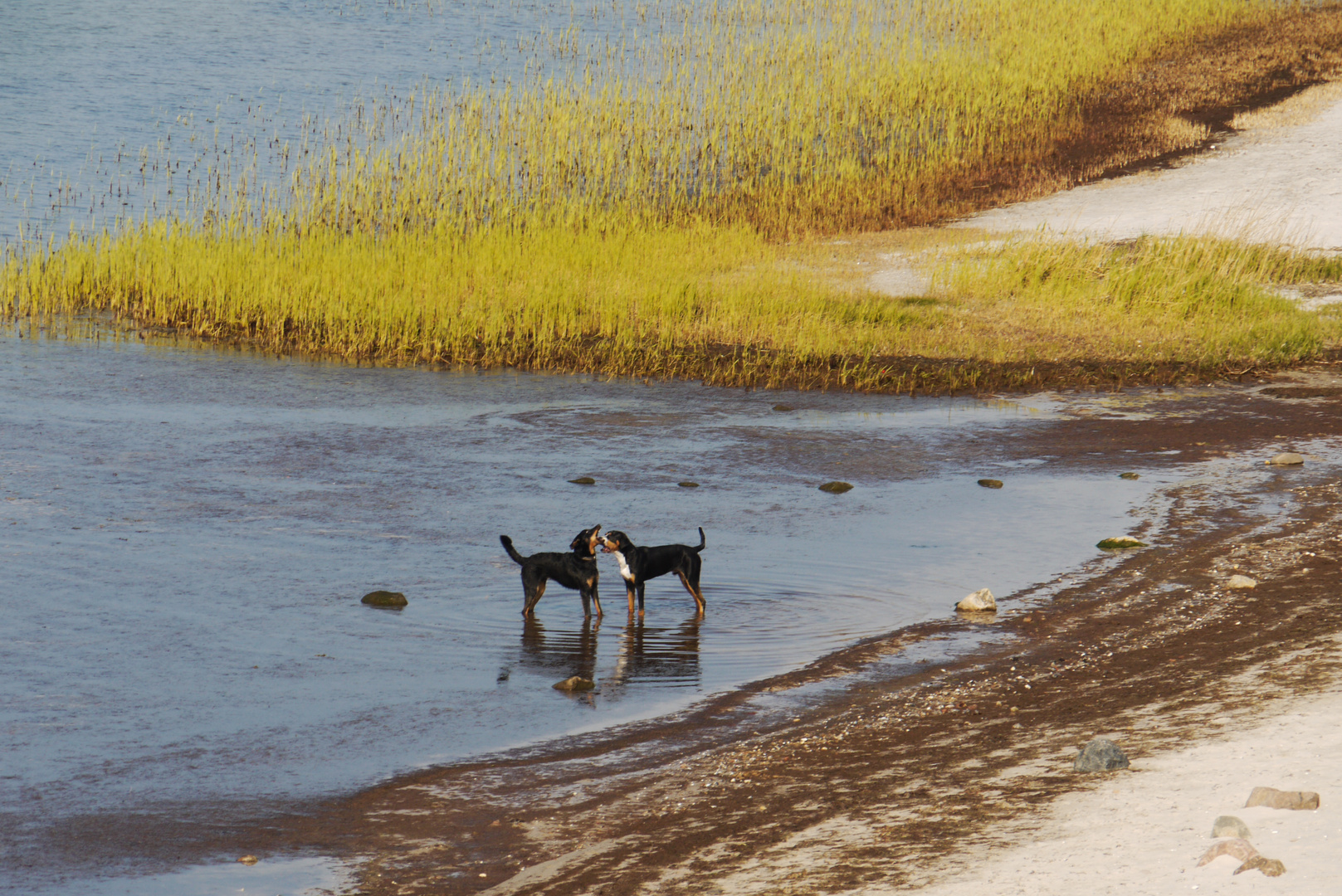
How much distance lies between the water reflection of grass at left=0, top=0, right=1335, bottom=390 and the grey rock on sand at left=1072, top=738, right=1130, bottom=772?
403 inches

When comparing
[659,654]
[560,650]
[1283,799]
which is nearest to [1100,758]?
[1283,799]

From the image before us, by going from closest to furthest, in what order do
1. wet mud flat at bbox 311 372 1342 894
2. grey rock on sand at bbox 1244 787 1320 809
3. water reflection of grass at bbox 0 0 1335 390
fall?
grey rock on sand at bbox 1244 787 1320 809
wet mud flat at bbox 311 372 1342 894
water reflection of grass at bbox 0 0 1335 390

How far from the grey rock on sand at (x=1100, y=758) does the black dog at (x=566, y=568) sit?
9.94ft

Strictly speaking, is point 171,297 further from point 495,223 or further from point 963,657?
point 963,657

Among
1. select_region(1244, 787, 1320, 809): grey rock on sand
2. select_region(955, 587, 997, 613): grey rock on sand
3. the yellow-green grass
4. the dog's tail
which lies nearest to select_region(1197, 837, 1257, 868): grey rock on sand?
select_region(1244, 787, 1320, 809): grey rock on sand

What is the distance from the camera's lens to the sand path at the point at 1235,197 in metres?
21.4

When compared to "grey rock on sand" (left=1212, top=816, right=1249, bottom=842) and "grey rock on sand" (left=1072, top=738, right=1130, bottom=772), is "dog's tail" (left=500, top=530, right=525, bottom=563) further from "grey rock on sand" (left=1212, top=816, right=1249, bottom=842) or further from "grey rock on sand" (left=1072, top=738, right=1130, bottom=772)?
"grey rock on sand" (left=1212, top=816, right=1249, bottom=842)

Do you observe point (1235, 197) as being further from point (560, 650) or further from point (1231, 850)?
point (1231, 850)

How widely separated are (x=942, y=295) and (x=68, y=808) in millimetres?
15021

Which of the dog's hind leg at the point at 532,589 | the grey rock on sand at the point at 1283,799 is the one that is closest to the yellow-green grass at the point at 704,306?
the dog's hind leg at the point at 532,589

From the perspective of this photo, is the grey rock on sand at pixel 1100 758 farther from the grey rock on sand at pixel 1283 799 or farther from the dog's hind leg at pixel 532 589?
the dog's hind leg at pixel 532 589

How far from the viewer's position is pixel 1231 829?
4.06 m

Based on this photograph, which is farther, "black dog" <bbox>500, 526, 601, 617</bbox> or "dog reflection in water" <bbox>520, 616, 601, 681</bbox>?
"black dog" <bbox>500, 526, 601, 617</bbox>

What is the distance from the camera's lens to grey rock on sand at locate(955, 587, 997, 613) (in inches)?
297
